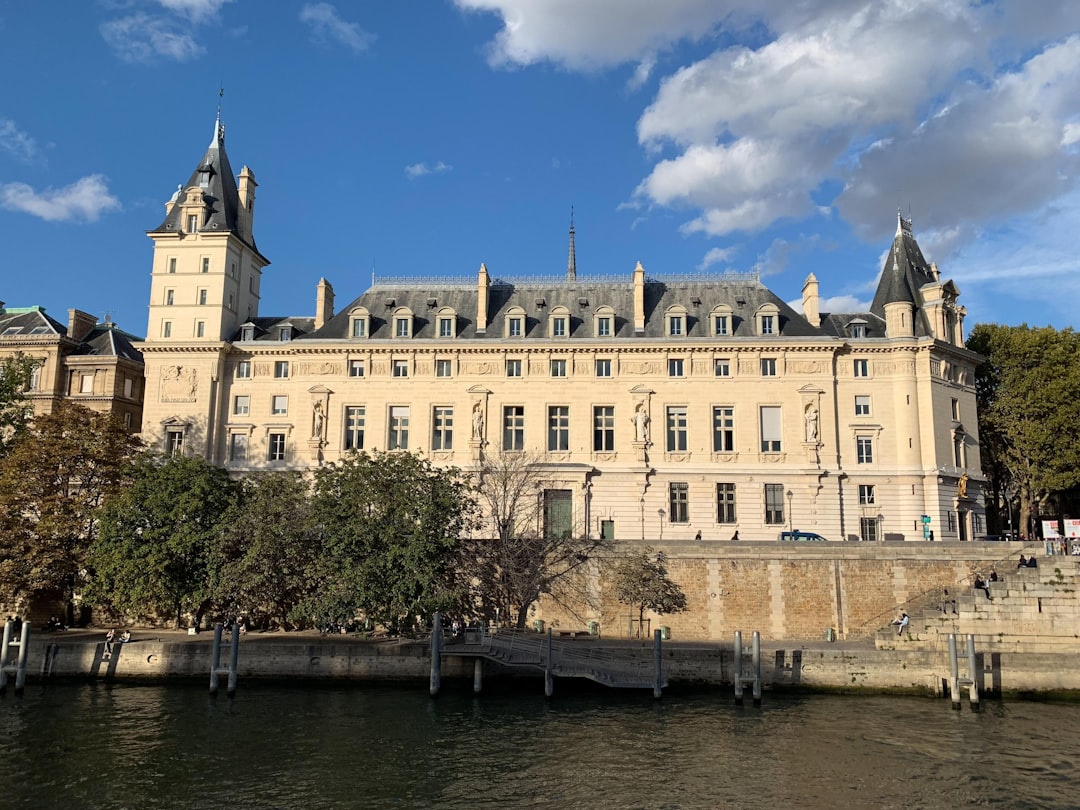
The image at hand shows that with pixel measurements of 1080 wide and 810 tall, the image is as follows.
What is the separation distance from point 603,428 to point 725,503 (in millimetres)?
8080

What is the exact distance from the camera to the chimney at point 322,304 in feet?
176

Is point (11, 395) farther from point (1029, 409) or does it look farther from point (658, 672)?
point (1029, 409)

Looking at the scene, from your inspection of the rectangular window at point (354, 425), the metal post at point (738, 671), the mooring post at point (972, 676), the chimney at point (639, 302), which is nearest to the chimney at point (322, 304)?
the rectangular window at point (354, 425)

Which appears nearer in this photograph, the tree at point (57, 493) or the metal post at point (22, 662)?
the metal post at point (22, 662)

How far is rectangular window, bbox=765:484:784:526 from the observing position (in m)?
47.1

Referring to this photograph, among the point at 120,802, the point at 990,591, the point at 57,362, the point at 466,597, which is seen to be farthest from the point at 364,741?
the point at 57,362

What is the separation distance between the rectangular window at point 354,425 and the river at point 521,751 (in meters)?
19.7

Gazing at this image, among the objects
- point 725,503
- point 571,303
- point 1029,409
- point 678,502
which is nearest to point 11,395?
point 571,303

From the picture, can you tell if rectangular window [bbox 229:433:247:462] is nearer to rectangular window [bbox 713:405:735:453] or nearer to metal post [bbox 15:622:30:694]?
metal post [bbox 15:622:30:694]

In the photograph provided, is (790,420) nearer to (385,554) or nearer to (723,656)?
(723,656)

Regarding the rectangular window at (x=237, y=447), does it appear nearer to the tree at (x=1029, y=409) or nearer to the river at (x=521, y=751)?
the river at (x=521, y=751)

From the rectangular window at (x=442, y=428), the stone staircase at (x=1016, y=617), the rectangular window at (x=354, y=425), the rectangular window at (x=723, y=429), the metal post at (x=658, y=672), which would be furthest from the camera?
the rectangular window at (x=354, y=425)

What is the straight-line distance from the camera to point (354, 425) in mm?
50562

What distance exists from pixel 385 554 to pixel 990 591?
24.8 m
